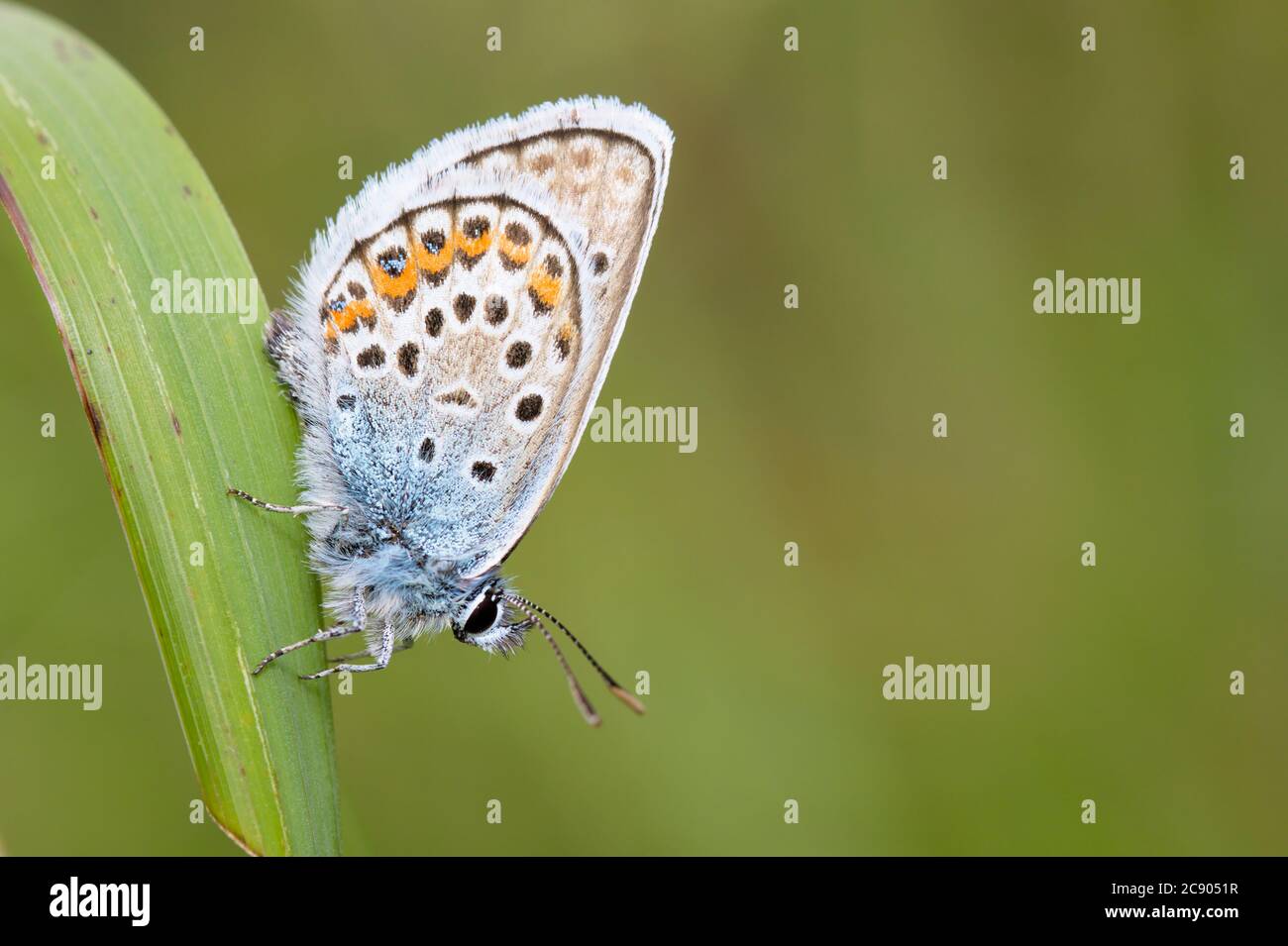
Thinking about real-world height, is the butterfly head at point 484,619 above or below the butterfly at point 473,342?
below

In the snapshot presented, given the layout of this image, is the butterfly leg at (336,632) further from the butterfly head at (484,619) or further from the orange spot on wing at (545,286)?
the orange spot on wing at (545,286)

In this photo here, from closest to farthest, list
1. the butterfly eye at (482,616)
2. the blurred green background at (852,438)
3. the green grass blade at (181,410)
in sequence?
the green grass blade at (181,410), the butterfly eye at (482,616), the blurred green background at (852,438)

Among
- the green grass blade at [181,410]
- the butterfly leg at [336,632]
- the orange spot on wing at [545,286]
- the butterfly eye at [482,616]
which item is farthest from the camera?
the orange spot on wing at [545,286]

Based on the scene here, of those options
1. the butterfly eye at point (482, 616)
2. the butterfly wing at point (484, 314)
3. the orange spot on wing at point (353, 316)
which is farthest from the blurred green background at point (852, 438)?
the orange spot on wing at point (353, 316)

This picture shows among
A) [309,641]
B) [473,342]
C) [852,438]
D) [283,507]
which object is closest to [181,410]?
[283,507]

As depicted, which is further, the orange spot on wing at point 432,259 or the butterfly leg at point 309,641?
the orange spot on wing at point 432,259

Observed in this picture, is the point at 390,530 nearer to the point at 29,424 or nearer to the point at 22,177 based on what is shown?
the point at 22,177
